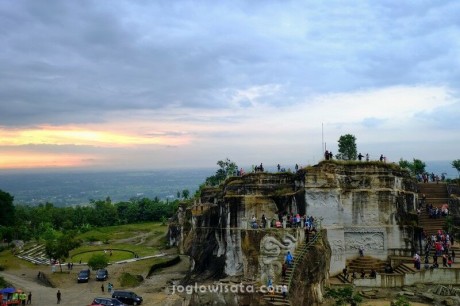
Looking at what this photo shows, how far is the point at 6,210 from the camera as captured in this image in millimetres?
87750

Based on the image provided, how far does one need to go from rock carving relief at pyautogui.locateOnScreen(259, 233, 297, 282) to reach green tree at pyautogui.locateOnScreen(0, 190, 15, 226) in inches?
2881

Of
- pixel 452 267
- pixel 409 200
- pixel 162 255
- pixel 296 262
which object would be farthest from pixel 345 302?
pixel 162 255

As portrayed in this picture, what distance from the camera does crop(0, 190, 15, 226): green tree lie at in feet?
285

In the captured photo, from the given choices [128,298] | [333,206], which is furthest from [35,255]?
[333,206]

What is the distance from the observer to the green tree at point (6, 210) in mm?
86750

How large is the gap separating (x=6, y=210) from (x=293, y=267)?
76237mm

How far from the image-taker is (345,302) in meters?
32.6

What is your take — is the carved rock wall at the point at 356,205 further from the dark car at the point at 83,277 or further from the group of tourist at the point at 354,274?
the dark car at the point at 83,277

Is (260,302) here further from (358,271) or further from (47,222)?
(47,222)

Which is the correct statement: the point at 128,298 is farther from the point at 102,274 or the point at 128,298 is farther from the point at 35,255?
the point at 35,255

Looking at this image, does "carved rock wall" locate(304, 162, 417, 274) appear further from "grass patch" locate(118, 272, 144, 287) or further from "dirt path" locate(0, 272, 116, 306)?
"dirt path" locate(0, 272, 116, 306)

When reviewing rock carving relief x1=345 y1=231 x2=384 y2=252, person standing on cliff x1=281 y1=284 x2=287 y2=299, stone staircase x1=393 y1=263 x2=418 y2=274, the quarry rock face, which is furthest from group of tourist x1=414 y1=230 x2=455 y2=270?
person standing on cliff x1=281 y1=284 x2=287 y2=299

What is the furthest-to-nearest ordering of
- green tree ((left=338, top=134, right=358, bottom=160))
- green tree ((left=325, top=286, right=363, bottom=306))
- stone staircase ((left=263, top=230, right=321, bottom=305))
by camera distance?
green tree ((left=338, top=134, right=358, bottom=160))
green tree ((left=325, top=286, right=363, bottom=306))
stone staircase ((left=263, top=230, right=321, bottom=305))

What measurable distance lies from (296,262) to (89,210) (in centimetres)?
9553
